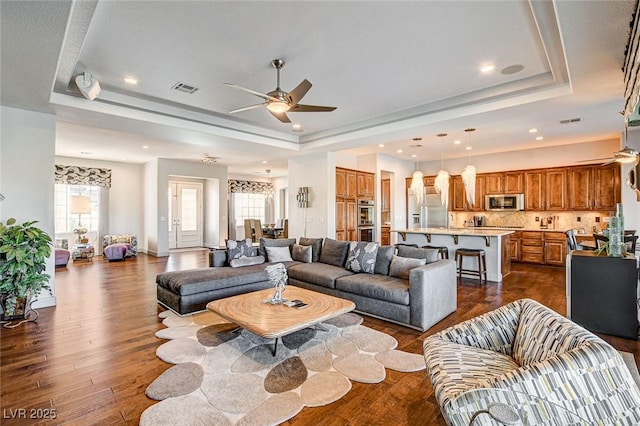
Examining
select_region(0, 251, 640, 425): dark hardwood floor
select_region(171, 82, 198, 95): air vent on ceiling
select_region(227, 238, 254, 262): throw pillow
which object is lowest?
select_region(0, 251, 640, 425): dark hardwood floor

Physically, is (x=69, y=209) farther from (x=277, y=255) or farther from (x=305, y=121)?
(x=305, y=121)

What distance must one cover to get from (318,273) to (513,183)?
6.37 meters

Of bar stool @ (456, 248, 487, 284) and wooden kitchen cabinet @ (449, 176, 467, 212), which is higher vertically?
wooden kitchen cabinet @ (449, 176, 467, 212)

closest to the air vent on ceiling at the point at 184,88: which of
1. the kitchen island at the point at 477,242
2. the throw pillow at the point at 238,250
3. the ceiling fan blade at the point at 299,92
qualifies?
the ceiling fan blade at the point at 299,92

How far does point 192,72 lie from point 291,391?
11.6 feet

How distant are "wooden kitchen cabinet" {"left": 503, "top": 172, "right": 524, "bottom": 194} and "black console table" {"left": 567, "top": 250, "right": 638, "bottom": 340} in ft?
16.1

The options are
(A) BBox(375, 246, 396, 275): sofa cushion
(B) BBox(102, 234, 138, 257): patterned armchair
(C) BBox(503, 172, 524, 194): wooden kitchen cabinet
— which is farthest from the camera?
(B) BBox(102, 234, 138, 257): patterned armchair

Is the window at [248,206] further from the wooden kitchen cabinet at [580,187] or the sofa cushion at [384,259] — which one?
the wooden kitchen cabinet at [580,187]

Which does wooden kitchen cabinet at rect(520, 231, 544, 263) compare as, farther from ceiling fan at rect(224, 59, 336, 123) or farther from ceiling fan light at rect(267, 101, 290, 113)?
ceiling fan light at rect(267, 101, 290, 113)

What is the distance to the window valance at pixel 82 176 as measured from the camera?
29.1 ft

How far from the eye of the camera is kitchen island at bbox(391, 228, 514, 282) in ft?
20.0

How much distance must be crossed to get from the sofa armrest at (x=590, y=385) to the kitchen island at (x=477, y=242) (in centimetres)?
494

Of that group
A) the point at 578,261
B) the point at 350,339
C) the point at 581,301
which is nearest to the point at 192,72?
the point at 350,339

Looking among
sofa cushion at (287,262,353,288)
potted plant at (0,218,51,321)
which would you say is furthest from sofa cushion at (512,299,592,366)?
potted plant at (0,218,51,321)
